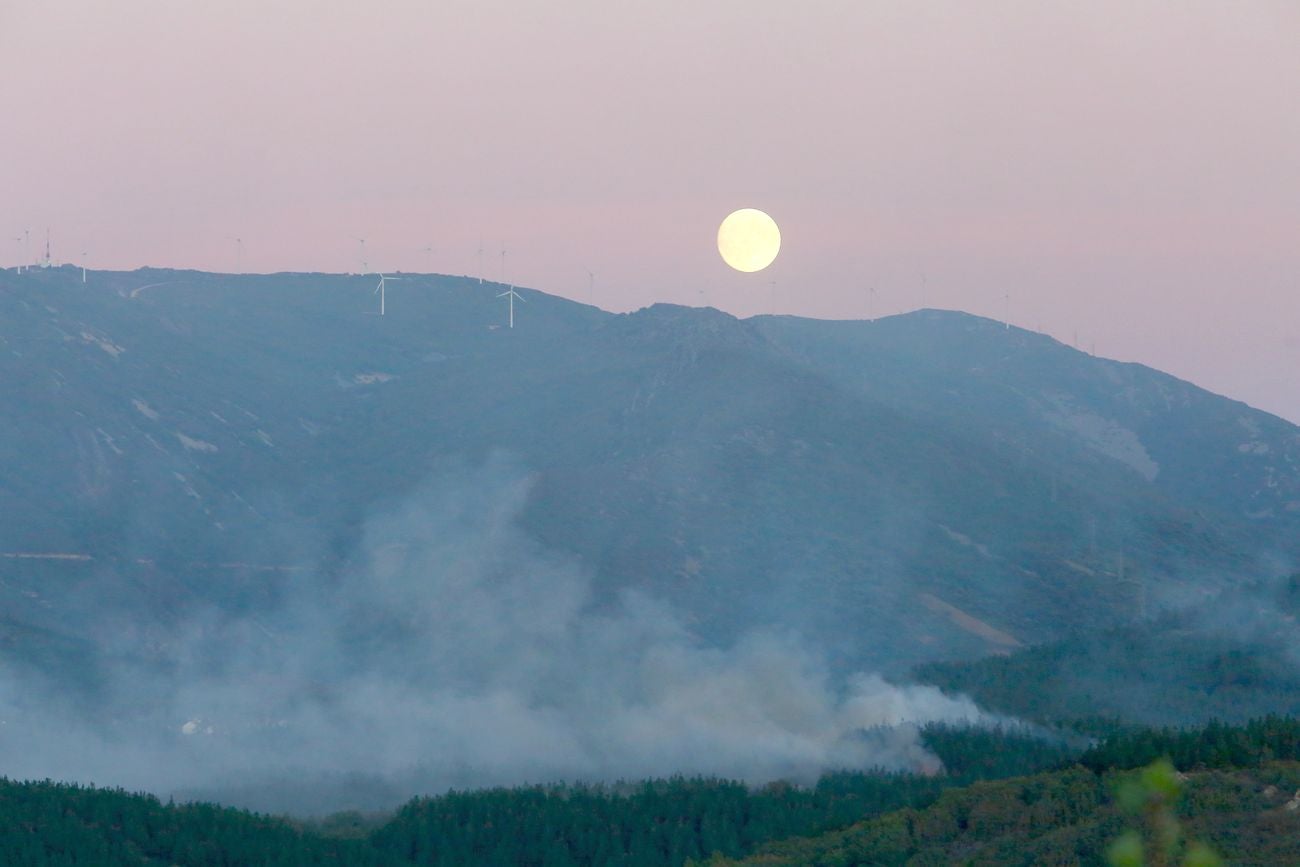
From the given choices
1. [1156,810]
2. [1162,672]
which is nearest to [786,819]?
[1162,672]

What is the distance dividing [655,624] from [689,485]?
3500 cm

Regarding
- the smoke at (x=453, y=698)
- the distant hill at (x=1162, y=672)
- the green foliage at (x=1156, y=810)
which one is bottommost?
the smoke at (x=453, y=698)

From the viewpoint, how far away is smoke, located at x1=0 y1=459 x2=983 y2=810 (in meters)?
116

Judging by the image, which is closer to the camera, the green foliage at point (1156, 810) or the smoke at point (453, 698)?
the green foliage at point (1156, 810)

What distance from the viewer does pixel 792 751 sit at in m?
111

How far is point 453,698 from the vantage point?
146 metres

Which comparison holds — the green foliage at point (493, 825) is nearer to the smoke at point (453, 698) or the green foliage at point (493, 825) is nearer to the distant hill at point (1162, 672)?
the smoke at point (453, 698)

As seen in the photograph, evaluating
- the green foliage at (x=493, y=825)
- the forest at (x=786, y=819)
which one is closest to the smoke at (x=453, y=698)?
the forest at (x=786, y=819)

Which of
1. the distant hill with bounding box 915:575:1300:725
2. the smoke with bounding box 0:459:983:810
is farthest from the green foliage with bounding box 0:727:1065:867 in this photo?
the distant hill with bounding box 915:575:1300:725

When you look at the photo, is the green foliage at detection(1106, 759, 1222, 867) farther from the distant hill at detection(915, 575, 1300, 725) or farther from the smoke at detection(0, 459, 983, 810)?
the distant hill at detection(915, 575, 1300, 725)

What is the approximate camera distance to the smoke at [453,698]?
116000 millimetres

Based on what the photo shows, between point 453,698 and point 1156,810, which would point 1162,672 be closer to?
point 453,698

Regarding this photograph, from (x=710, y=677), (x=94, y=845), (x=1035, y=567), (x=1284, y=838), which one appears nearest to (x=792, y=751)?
(x=710, y=677)

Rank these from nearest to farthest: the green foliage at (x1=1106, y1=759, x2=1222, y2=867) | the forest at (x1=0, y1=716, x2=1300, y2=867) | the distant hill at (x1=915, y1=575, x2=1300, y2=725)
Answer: the green foliage at (x1=1106, y1=759, x2=1222, y2=867) → the forest at (x1=0, y1=716, x2=1300, y2=867) → the distant hill at (x1=915, y1=575, x2=1300, y2=725)
